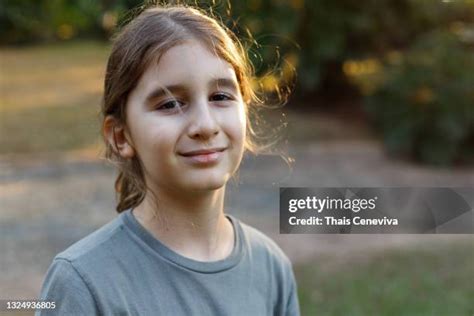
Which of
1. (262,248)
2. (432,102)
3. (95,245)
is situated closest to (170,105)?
(95,245)

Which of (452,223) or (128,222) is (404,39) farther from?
(128,222)

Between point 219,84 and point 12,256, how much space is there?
3.21 metres

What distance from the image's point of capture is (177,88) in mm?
1340

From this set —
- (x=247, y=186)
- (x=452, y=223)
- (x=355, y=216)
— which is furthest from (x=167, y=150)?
(x=247, y=186)

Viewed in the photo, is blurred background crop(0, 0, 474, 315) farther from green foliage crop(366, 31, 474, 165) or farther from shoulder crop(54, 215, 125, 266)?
shoulder crop(54, 215, 125, 266)

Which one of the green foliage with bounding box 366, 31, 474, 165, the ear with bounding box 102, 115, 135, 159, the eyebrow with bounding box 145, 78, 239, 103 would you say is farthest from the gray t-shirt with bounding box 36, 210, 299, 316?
the green foliage with bounding box 366, 31, 474, 165

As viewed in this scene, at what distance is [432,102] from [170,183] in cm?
480

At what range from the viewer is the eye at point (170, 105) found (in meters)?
1.33

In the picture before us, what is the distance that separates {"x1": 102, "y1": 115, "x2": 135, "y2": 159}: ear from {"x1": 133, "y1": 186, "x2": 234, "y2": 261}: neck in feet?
0.29

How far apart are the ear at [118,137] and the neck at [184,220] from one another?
89 mm

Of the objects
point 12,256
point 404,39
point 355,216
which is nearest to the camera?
point 355,216

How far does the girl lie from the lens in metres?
1.31

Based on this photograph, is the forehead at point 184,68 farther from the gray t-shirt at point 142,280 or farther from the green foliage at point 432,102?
the green foliage at point 432,102

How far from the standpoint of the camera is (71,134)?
7.48 metres
